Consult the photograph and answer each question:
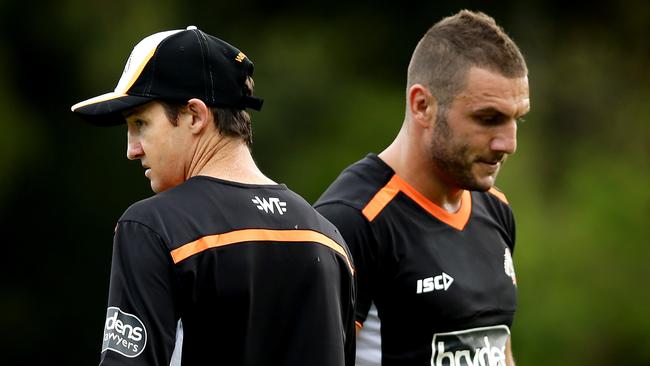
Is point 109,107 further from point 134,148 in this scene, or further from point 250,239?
point 250,239

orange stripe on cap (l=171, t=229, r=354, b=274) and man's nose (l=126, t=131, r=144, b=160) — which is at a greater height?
man's nose (l=126, t=131, r=144, b=160)

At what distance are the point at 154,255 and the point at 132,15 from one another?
10730 mm

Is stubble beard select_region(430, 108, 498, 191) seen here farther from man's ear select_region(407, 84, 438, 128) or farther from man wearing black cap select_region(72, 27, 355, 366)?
man wearing black cap select_region(72, 27, 355, 366)

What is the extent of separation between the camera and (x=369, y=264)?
4.09 meters

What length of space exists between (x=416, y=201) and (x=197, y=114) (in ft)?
3.86

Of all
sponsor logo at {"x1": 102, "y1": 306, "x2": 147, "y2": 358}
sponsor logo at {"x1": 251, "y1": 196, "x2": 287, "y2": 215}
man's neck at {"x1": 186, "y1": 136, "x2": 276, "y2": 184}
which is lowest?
sponsor logo at {"x1": 102, "y1": 306, "x2": 147, "y2": 358}

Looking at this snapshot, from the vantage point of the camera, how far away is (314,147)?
14148 millimetres

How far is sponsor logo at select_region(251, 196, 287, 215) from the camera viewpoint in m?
3.37

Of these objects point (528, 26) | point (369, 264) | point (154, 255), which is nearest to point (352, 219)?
point (369, 264)

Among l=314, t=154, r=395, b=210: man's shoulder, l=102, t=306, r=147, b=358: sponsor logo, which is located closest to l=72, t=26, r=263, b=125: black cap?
l=102, t=306, r=147, b=358: sponsor logo

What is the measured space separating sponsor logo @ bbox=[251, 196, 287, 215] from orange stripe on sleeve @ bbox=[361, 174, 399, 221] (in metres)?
0.78

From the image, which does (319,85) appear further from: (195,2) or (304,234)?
(304,234)

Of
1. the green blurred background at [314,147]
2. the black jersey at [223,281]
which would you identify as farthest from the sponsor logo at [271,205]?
the green blurred background at [314,147]

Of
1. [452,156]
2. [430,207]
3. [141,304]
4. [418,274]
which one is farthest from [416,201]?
[141,304]
